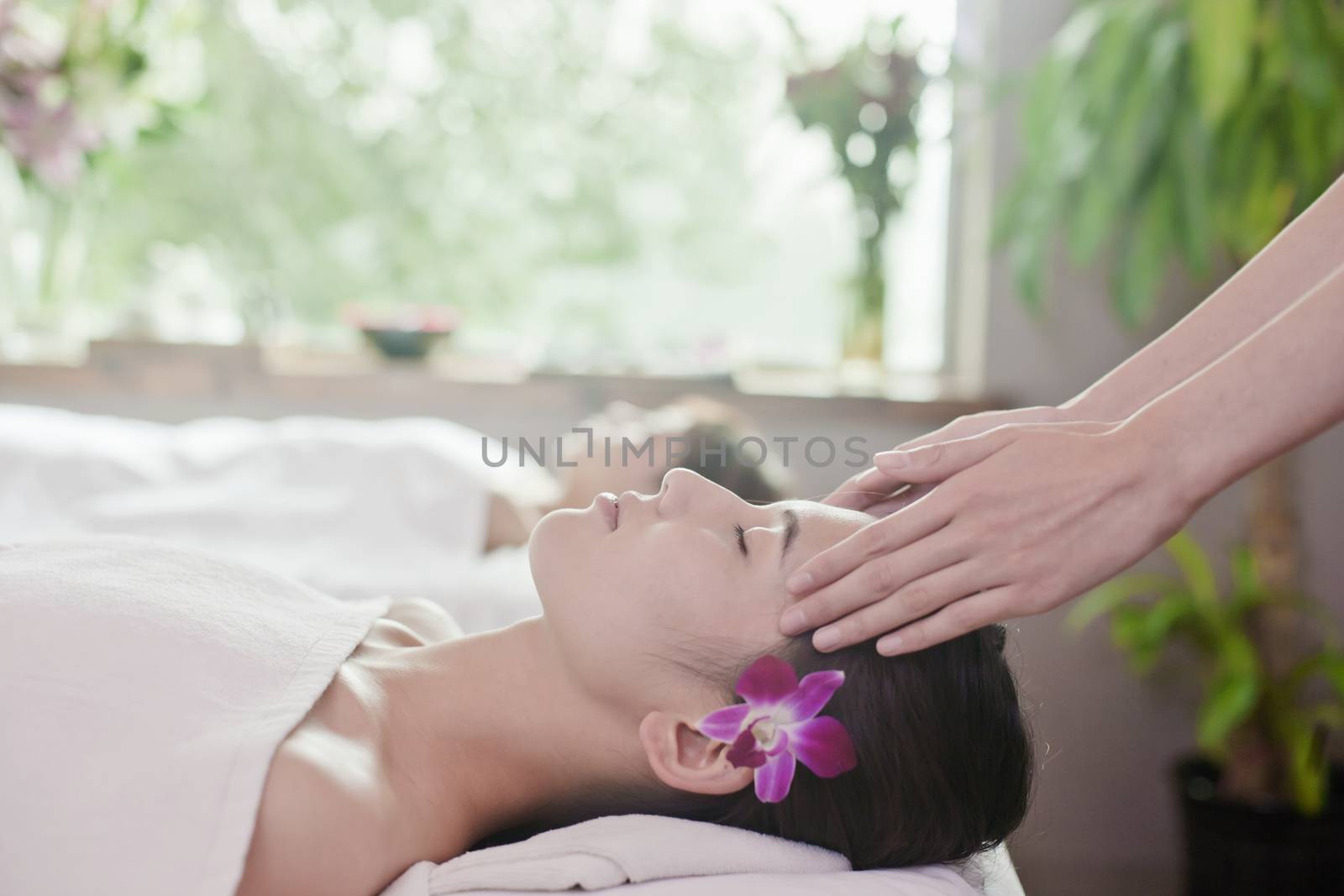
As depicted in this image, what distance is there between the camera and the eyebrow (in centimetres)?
106

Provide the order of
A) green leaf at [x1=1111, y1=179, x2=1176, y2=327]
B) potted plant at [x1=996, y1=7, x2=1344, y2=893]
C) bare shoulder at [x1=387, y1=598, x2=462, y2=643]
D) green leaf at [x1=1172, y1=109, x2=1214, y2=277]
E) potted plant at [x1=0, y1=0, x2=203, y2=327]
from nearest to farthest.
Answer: bare shoulder at [x1=387, y1=598, x2=462, y2=643]
potted plant at [x1=996, y1=7, x2=1344, y2=893]
green leaf at [x1=1172, y1=109, x2=1214, y2=277]
green leaf at [x1=1111, y1=179, x2=1176, y2=327]
potted plant at [x1=0, y1=0, x2=203, y2=327]

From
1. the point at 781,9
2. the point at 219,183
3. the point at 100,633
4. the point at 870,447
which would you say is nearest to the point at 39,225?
the point at 219,183

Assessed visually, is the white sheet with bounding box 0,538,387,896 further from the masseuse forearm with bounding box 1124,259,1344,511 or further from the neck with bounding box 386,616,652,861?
the masseuse forearm with bounding box 1124,259,1344,511

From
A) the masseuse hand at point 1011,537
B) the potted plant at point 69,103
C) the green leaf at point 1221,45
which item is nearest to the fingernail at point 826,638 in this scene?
the masseuse hand at point 1011,537

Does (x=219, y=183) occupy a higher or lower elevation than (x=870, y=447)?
higher

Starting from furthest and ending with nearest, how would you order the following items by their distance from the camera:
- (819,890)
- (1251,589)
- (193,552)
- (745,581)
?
(1251,589)
(193,552)
(745,581)
(819,890)

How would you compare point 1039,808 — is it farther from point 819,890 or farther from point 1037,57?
point 1037,57

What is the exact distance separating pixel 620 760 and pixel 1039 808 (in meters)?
0.42

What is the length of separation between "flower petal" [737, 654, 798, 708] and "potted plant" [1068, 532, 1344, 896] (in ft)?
5.26

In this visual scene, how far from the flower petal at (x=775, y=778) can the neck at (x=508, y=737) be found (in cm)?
13

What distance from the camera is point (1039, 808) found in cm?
114

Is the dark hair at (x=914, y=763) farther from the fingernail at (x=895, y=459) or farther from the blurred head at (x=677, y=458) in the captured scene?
the blurred head at (x=677, y=458)

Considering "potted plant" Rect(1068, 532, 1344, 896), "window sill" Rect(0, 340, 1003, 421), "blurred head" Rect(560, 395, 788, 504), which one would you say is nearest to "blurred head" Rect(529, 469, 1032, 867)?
"blurred head" Rect(560, 395, 788, 504)

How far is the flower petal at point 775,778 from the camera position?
967 millimetres
